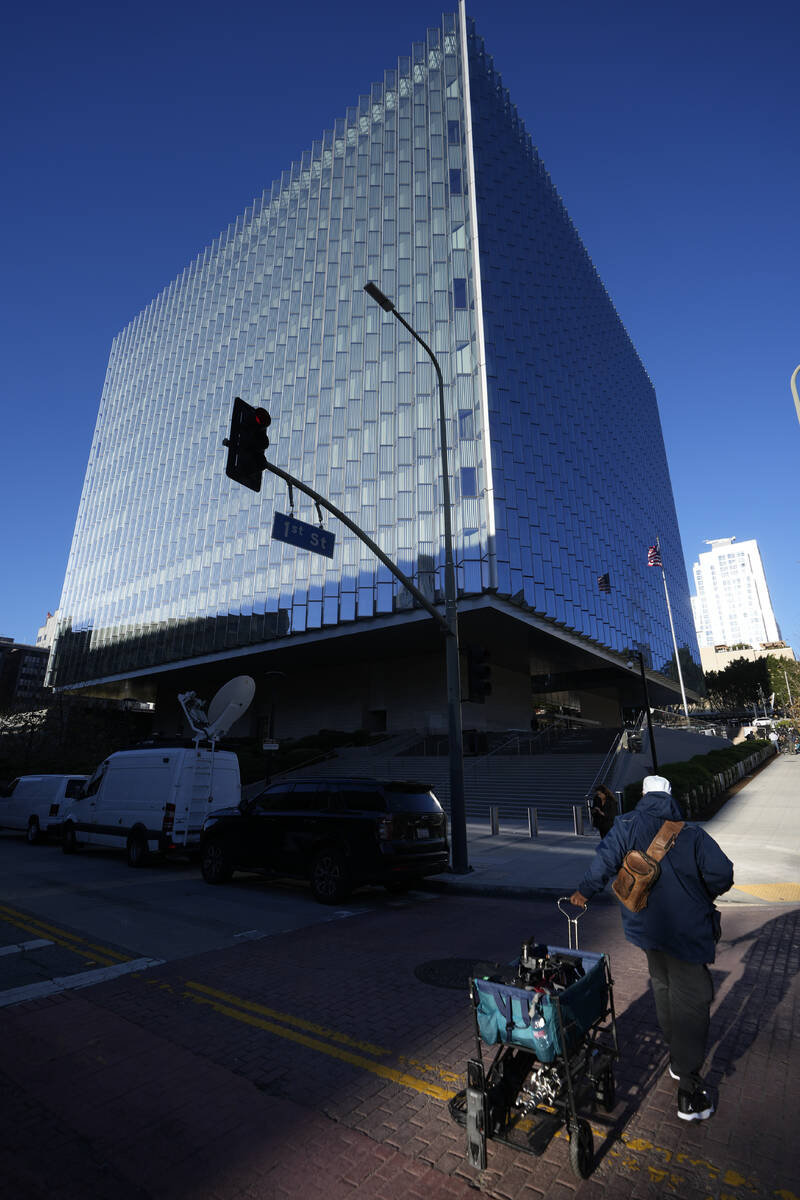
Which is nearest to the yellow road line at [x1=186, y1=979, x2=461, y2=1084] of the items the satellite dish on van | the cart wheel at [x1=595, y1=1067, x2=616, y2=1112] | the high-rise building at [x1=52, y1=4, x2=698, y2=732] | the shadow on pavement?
the cart wheel at [x1=595, y1=1067, x2=616, y2=1112]

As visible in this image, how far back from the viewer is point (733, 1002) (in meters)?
5.34

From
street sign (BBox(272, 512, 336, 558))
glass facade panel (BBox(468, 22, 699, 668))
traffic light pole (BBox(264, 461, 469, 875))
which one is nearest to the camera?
street sign (BBox(272, 512, 336, 558))

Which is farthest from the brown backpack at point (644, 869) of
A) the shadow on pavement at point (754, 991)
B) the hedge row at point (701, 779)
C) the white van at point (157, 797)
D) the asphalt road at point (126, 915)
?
the white van at point (157, 797)

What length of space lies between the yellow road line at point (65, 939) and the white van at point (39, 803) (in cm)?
878

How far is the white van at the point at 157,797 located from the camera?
45.1ft

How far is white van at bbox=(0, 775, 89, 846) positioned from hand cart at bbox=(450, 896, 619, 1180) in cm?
1672

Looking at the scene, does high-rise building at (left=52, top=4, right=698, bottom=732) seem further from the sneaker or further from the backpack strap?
the sneaker

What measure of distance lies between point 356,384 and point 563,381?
A: 1566cm

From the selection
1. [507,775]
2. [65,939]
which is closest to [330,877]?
[65,939]

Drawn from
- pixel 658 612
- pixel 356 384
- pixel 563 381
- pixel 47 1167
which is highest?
pixel 563 381

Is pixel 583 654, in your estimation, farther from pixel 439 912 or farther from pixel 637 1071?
pixel 637 1071

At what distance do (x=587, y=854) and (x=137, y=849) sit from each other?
10072 mm

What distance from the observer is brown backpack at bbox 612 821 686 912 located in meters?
3.72

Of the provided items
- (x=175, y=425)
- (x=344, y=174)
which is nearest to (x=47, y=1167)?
(x=344, y=174)
